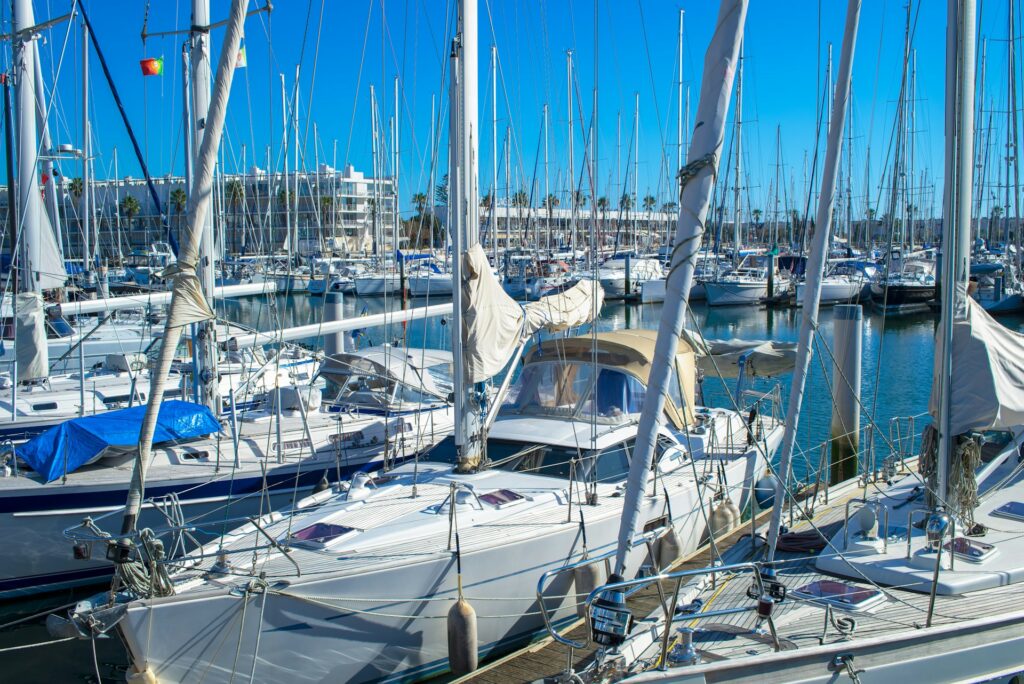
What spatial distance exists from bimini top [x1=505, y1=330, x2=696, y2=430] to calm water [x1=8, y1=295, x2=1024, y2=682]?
187cm

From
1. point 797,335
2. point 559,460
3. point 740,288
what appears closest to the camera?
point 559,460

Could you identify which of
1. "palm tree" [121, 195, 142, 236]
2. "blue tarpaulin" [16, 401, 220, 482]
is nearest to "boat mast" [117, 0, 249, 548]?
"blue tarpaulin" [16, 401, 220, 482]

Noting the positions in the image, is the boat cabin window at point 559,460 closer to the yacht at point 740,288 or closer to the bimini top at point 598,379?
the bimini top at point 598,379

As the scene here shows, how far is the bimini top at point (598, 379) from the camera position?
40.8 feet

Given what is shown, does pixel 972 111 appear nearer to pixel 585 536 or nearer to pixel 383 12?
pixel 585 536

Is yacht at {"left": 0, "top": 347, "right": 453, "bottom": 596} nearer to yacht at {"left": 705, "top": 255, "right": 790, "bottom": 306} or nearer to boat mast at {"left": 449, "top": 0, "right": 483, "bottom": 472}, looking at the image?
boat mast at {"left": 449, "top": 0, "right": 483, "bottom": 472}

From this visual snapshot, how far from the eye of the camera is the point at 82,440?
12.6m

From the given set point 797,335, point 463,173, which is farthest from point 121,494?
point 797,335

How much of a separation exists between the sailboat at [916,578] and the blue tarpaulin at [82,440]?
27.1 feet

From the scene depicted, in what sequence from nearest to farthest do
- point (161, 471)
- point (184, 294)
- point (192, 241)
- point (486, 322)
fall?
point (192, 241) → point (184, 294) → point (486, 322) → point (161, 471)

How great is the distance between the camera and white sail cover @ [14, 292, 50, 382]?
17.7 meters

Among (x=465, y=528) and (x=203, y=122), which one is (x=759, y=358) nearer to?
(x=465, y=528)

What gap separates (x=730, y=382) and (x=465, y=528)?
1340 cm

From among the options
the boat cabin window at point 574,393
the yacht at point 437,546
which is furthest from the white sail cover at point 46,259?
the yacht at point 437,546
